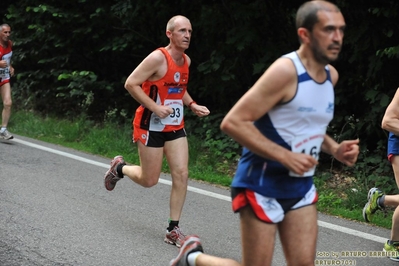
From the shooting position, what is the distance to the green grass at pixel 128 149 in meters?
8.34

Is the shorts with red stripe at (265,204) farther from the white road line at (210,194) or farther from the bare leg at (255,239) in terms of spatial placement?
the white road line at (210,194)

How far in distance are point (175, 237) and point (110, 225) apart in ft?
2.71

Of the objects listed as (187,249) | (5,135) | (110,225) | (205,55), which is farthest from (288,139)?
(205,55)

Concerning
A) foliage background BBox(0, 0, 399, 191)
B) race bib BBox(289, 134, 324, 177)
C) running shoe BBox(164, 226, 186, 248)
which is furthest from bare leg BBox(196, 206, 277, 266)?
foliage background BBox(0, 0, 399, 191)

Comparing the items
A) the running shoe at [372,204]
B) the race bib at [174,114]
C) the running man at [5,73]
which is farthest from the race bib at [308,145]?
the running man at [5,73]

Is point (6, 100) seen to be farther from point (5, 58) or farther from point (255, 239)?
point (255, 239)

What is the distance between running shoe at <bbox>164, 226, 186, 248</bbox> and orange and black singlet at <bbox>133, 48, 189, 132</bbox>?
2.87 feet

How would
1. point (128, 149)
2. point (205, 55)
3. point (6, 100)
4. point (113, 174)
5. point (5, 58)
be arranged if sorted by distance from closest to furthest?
1. point (113, 174)
2. point (128, 149)
3. point (6, 100)
4. point (5, 58)
5. point (205, 55)

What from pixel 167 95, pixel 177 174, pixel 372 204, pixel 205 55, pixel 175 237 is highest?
pixel 167 95

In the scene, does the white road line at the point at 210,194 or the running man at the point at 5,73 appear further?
the running man at the point at 5,73

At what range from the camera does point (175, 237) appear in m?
6.39

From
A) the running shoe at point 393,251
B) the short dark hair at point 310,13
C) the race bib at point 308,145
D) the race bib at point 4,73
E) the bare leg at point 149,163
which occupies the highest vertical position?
the short dark hair at point 310,13

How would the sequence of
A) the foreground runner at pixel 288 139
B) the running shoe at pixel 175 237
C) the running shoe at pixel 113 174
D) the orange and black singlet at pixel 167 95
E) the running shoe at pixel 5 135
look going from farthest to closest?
the running shoe at pixel 5 135, the running shoe at pixel 113 174, the orange and black singlet at pixel 167 95, the running shoe at pixel 175 237, the foreground runner at pixel 288 139

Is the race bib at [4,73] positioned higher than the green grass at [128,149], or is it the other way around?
the race bib at [4,73]
